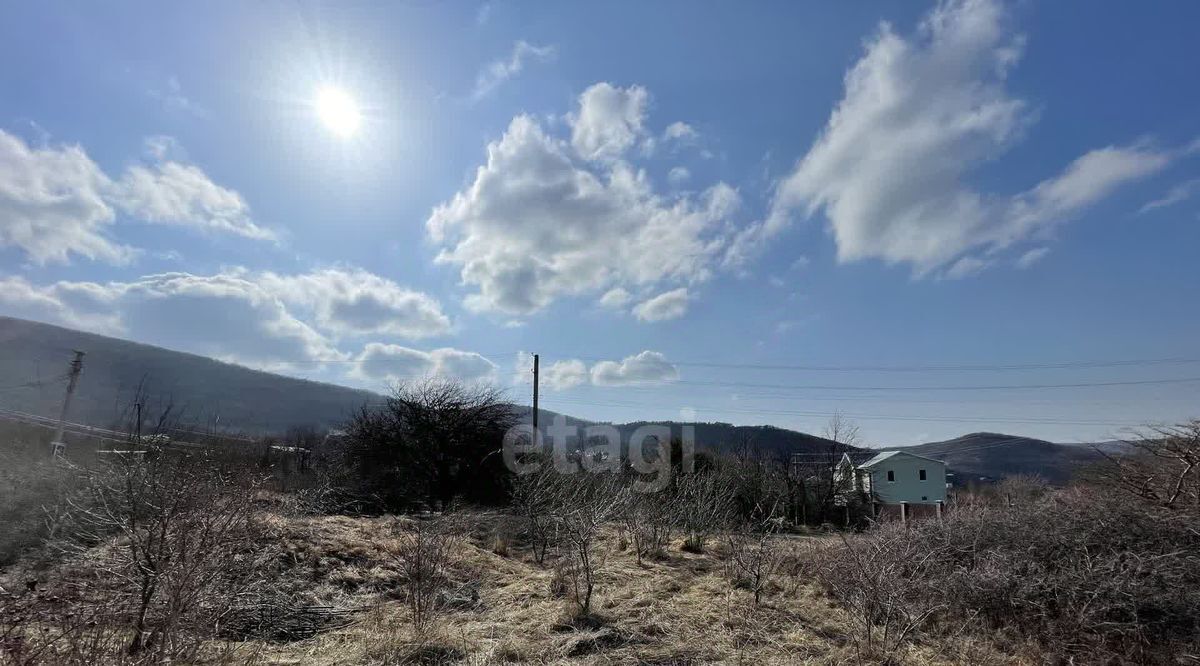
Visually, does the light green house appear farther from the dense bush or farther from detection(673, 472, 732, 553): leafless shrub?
the dense bush

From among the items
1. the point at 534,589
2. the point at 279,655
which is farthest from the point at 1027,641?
the point at 279,655

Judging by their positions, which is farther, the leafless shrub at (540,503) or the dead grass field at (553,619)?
the leafless shrub at (540,503)

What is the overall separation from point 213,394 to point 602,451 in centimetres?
6720

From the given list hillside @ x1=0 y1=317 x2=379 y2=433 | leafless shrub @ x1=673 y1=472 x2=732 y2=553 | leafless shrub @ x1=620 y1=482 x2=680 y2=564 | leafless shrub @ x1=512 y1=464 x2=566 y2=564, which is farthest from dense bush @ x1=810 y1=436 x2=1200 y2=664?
hillside @ x1=0 y1=317 x2=379 y2=433

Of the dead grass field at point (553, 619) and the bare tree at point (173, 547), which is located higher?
the bare tree at point (173, 547)

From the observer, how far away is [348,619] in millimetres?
6691

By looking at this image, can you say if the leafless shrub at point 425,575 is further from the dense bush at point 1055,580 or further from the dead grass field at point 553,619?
the dense bush at point 1055,580

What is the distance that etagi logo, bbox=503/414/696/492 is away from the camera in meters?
14.2

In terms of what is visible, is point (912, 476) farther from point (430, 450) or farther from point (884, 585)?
point (884, 585)

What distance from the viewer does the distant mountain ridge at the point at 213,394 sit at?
4400 cm

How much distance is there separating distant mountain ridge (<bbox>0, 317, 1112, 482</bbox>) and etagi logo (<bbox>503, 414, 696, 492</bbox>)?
11797mm

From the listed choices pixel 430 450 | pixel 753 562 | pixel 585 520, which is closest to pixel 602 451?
pixel 430 450

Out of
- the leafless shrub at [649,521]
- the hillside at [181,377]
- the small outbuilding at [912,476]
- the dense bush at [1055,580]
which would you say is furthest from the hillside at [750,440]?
the hillside at [181,377]

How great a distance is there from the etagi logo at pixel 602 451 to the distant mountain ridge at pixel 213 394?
38.7 ft
